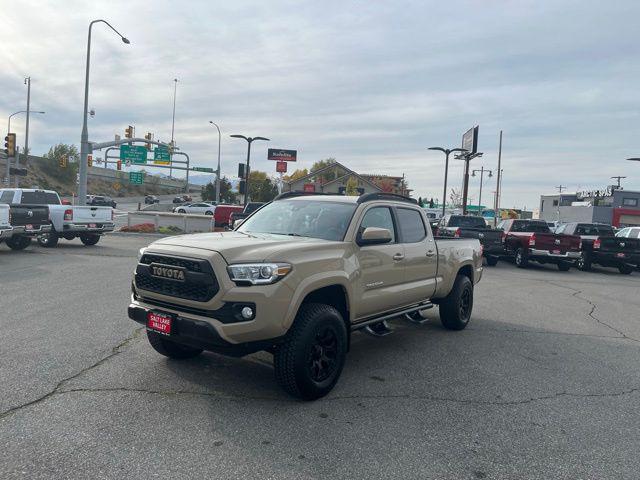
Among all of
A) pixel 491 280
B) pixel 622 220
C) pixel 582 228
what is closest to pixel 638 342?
pixel 491 280

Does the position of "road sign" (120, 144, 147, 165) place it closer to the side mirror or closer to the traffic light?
the traffic light

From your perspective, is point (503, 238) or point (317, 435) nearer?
point (317, 435)

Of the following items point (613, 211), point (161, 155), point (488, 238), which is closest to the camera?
point (488, 238)

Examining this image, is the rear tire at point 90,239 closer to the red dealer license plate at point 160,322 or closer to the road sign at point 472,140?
the red dealer license plate at point 160,322

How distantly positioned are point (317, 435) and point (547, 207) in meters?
94.9

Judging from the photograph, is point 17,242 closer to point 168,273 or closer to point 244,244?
point 168,273

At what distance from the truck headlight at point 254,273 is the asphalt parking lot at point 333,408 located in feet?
3.59

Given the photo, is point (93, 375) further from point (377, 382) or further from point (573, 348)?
point (573, 348)

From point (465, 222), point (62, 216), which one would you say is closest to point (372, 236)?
point (62, 216)

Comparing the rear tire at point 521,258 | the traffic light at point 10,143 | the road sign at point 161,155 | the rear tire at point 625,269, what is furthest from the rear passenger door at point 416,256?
the road sign at point 161,155

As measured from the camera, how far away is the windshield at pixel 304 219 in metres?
5.49

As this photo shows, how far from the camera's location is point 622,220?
212 ft

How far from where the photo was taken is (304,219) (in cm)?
578

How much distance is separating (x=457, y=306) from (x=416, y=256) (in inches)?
60.7
